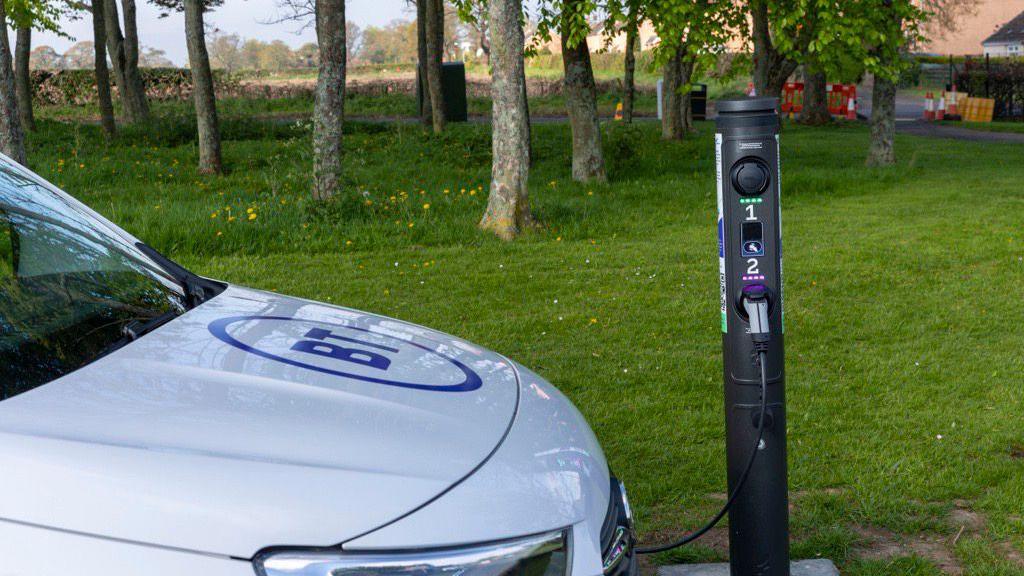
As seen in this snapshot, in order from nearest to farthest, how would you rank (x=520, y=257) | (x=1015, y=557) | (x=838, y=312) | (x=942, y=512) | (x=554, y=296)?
1. (x=1015, y=557)
2. (x=942, y=512)
3. (x=838, y=312)
4. (x=554, y=296)
5. (x=520, y=257)

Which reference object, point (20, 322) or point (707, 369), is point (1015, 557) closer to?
point (707, 369)

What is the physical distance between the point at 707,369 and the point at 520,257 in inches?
143

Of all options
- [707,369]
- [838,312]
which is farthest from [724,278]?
[838,312]

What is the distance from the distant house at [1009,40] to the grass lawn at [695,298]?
64329mm

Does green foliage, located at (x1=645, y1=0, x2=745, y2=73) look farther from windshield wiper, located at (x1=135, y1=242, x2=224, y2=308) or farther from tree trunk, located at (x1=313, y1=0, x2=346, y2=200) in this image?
windshield wiper, located at (x1=135, y1=242, x2=224, y2=308)

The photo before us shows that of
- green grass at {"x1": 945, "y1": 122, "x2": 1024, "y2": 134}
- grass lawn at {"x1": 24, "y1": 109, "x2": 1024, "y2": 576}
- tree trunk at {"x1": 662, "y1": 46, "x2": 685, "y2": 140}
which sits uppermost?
tree trunk at {"x1": 662, "y1": 46, "x2": 685, "y2": 140}

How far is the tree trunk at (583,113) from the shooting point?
14.2 m

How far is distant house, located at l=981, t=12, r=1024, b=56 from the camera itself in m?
71.1

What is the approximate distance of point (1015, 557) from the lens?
3.63 m

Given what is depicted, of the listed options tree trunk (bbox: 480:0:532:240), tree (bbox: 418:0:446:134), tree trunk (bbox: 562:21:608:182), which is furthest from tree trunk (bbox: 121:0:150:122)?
tree trunk (bbox: 480:0:532:240)

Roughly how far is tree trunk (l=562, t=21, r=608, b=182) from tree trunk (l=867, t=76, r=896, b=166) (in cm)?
506

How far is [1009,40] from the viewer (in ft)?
239

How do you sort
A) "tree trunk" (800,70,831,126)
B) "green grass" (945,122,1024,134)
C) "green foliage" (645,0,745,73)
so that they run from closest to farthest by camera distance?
1. "green foliage" (645,0,745,73)
2. "green grass" (945,122,1024,134)
3. "tree trunk" (800,70,831,126)

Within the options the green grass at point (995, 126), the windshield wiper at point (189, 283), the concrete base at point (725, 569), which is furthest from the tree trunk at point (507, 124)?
the green grass at point (995, 126)
